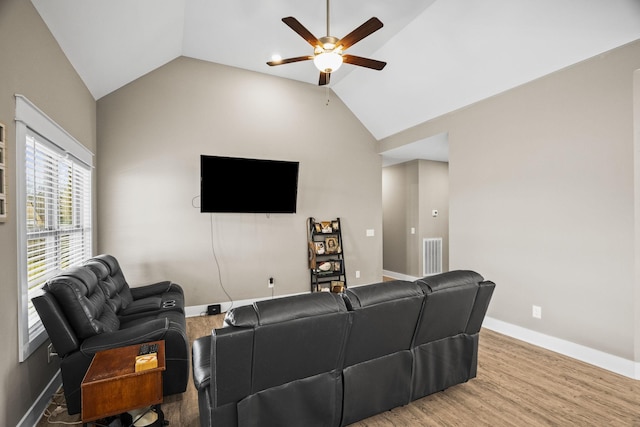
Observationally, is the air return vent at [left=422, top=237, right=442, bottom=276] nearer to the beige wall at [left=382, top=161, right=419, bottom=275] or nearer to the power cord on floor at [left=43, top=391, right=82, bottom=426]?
the beige wall at [left=382, top=161, right=419, bottom=275]

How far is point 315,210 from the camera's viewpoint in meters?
5.21

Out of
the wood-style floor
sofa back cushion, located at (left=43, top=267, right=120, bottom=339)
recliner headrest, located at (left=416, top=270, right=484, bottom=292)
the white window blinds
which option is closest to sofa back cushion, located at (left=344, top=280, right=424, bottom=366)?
recliner headrest, located at (left=416, top=270, right=484, bottom=292)

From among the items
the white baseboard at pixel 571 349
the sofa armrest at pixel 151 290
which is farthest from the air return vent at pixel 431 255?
the sofa armrest at pixel 151 290

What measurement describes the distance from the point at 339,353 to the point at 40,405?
7.31ft

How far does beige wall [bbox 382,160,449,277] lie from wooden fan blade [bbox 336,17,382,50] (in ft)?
13.6

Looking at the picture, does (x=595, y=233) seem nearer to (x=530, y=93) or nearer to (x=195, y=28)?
(x=530, y=93)

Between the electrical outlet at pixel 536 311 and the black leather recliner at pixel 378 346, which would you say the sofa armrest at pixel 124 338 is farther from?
the electrical outlet at pixel 536 311

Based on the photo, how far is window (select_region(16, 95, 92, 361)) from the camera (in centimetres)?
200

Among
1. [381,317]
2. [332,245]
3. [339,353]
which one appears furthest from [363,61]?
[332,245]

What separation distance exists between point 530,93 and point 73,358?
15.9 ft

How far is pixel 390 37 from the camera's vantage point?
3891mm

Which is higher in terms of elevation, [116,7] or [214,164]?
[116,7]

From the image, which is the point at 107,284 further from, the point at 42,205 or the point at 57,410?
the point at 57,410

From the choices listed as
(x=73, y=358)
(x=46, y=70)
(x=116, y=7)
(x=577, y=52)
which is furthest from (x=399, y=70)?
(x=73, y=358)
